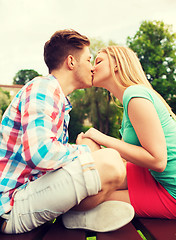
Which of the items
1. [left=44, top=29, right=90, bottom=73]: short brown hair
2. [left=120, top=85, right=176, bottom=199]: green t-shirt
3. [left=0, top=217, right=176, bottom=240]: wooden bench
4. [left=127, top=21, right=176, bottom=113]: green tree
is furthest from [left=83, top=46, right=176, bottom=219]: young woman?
[left=127, top=21, right=176, bottom=113]: green tree

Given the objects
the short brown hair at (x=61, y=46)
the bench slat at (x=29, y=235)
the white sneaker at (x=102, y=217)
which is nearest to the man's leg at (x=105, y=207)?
the white sneaker at (x=102, y=217)

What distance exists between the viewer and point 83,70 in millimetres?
2604

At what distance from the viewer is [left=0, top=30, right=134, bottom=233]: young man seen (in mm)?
1564

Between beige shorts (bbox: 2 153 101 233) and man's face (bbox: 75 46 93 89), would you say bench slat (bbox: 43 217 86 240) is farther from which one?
man's face (bbox: 75 46 93 89)

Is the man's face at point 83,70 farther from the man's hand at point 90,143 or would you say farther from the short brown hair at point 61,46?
the man's hand at point 90,143

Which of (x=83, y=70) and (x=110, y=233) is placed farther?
(x=83, y=70)

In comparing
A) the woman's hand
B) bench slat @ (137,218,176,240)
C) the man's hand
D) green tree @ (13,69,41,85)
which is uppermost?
green tree @ (13,69,41,85)

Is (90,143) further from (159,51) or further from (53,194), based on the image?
(159,51)

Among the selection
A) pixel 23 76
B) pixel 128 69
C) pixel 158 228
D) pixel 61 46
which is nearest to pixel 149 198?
pixel 158 228

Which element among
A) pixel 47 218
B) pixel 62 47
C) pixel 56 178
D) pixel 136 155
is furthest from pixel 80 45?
pixel 47 218

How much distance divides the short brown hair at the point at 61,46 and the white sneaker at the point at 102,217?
1.45m

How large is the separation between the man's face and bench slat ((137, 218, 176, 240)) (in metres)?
1.46

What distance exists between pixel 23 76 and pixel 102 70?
69205 mm

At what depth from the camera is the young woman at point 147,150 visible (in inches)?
73.0
